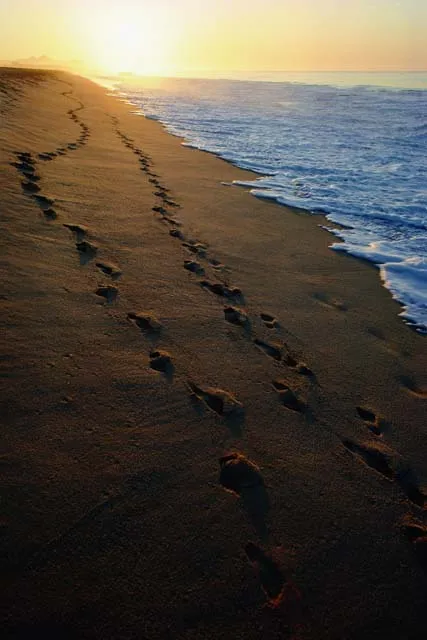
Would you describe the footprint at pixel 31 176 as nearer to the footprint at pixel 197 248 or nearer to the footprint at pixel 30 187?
the footprint at pixel 30 187

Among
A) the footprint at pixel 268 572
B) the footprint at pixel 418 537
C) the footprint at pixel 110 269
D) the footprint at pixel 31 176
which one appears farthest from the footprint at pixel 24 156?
the footprint at pixel 418 537

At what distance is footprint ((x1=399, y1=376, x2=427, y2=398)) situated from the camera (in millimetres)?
2746

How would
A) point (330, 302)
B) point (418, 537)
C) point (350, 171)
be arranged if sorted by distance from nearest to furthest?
point (418, 537) < point (330, 302) < point (350, 171)

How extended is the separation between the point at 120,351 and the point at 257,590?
1530mm

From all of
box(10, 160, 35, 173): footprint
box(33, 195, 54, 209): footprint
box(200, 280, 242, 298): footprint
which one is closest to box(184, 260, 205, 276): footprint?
box(200, 280, 242, 298): footprint

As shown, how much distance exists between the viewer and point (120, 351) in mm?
2631

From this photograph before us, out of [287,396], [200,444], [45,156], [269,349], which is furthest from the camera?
[45,156]

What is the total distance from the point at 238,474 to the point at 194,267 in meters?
2.29

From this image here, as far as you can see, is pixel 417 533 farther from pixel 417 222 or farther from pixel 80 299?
pixel 417 222

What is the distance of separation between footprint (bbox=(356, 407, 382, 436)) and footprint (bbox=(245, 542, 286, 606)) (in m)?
1.03

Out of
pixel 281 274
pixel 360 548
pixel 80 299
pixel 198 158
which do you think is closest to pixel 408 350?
pixel 281 274

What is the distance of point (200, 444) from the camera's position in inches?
83.0

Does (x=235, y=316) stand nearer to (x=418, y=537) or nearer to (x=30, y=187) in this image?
(x=418, y=537)

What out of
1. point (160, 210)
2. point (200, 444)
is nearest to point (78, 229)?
point (160, 210)
